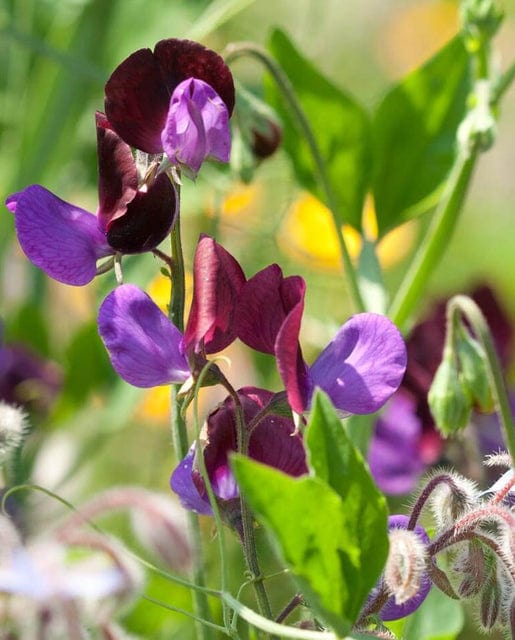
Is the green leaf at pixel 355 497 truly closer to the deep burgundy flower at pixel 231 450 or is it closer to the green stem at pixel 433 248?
the deep burgundy flower at pixel 231 450

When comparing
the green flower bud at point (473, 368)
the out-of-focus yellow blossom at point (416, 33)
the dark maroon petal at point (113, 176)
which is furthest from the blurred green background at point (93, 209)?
the out-of-focus yellow blossom at point (416, 33)

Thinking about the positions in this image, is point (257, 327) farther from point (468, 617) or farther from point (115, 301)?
point (468, 617)

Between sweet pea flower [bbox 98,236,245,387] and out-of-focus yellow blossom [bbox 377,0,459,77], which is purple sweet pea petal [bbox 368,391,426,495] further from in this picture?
out-of-focus yellow blossom [bbox 377,0,459,77]

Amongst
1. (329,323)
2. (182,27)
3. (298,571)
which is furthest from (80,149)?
(298,571)

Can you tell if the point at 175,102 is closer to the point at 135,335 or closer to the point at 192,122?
the point at 192,122

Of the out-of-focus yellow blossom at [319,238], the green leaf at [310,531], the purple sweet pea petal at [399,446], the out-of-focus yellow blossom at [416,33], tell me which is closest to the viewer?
the green leaf at [310,531]

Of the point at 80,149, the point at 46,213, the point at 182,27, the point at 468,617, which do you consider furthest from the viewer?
the point at 80,149

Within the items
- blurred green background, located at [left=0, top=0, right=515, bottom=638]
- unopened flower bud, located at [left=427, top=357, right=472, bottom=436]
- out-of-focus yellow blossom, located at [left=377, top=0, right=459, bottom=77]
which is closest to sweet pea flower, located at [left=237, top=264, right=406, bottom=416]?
unopened flower bud, located at [left=427, top=357, right=472, bottom=436]
